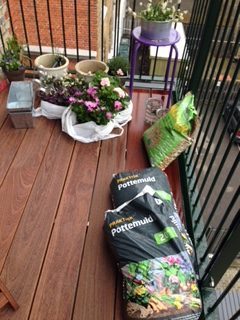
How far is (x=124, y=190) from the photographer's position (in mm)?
1462

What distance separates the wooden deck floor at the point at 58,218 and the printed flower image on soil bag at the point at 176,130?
0.59 feet

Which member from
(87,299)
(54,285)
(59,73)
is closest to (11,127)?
(59,73)

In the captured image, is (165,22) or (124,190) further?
(165,22)

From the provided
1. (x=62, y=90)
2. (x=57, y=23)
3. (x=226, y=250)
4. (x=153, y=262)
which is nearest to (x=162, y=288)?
(x=153, y=262)

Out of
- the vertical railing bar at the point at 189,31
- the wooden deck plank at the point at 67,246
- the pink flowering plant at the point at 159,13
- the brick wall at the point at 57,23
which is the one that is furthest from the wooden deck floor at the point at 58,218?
the brick wall at the point at 57,23

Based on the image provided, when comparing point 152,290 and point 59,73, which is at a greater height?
point 59,73

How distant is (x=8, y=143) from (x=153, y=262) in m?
1.27

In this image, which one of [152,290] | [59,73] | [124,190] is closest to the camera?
[152,290]

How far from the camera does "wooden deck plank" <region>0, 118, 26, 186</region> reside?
1.72m

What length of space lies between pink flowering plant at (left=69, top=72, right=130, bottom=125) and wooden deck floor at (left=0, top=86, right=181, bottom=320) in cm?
19

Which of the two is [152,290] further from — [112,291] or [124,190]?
[124,190]

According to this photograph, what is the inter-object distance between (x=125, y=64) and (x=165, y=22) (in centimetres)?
55

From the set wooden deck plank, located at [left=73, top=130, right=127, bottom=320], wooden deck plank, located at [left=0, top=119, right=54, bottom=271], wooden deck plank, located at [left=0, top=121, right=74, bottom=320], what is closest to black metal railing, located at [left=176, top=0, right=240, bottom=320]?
wooden deck plank, located at [left=73, top=130, right=127, bottom=320]

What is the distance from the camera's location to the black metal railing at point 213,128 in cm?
107
